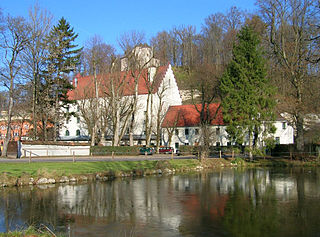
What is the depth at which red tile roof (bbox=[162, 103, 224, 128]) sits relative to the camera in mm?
61841

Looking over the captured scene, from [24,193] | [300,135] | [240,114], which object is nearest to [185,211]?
[24,193]

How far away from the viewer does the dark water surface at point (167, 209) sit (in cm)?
1246

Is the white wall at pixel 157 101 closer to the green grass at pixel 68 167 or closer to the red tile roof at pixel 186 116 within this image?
the red tile roof at pixel 186 116

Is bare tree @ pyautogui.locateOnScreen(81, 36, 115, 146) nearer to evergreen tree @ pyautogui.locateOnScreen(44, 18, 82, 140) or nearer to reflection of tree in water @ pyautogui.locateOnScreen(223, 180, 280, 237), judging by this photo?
evergreen tree @ pyautogui.locateOnScreen(44, 18, 82, 140)

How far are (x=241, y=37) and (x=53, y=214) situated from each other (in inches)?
1392

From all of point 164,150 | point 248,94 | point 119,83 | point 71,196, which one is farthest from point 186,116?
point 71,196

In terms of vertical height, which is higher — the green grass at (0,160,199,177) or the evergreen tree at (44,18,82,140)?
the evergreen tree at (44,18,82,140)

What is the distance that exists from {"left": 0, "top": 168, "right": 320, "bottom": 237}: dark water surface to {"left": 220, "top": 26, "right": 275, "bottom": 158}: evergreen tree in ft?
59.7

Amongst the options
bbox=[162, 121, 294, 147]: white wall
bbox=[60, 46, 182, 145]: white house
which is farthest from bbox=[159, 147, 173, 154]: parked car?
bbox=[60, 46, 182, 145]: white house

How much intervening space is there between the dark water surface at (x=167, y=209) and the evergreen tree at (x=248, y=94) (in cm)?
1819

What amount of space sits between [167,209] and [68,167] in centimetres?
1414

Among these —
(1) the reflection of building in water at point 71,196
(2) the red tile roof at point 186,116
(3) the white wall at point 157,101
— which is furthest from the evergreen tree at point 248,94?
(1) the reflection of building in water at point 71,196

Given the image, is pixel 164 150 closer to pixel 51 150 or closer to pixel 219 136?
pixel 219 136

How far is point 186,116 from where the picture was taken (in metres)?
64.2
